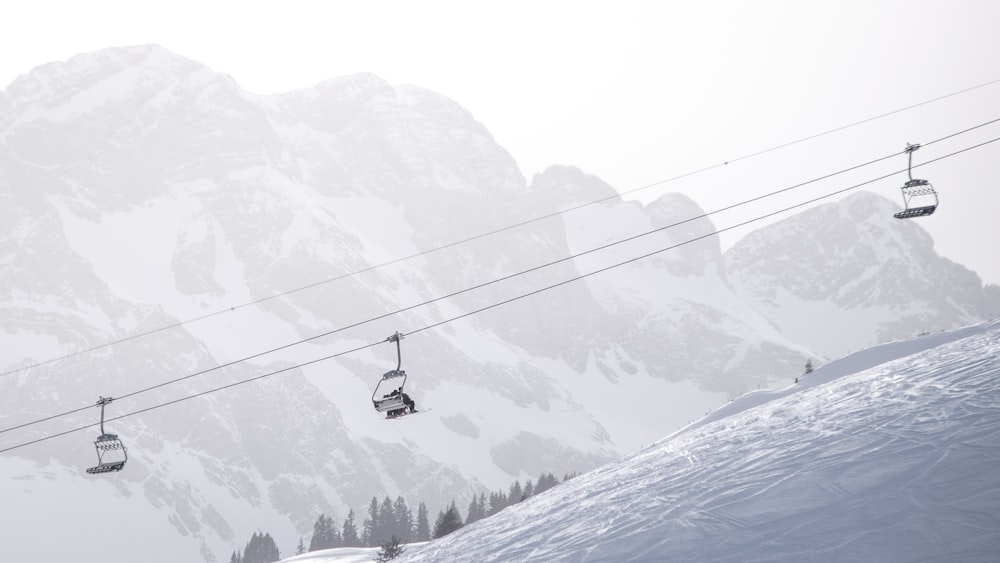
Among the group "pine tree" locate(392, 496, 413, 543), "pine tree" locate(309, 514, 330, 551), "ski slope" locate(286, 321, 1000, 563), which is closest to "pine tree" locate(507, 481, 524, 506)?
"pine tree" locate(392, 496, 413, 543)

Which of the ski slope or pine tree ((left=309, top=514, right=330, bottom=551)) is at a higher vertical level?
pine tree ((left=309, top=514, right=330, bottom=551))

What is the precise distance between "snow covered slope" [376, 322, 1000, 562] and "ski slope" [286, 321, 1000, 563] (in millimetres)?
52

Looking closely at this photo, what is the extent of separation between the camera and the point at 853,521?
72.7ft

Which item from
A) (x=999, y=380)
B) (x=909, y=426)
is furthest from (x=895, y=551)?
(x=999, y=380)

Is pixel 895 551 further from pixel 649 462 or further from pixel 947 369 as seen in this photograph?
pixel 649 462

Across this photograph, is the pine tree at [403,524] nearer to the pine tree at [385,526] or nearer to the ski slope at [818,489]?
the pine tree at [385,526]

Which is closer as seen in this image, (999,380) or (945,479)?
(945,479)

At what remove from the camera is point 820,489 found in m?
24.2

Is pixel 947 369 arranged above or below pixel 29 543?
below

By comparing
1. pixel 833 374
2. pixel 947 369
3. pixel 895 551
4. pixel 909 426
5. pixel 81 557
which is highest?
pixel 81 557

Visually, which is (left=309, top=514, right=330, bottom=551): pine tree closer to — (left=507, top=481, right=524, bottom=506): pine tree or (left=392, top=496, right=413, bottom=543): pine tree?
(left=392, top=496, right=413, bottom=543): pine tree

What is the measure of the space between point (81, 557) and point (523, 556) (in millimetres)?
Answer: 184488

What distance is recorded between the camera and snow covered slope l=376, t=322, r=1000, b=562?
21359 millimetres

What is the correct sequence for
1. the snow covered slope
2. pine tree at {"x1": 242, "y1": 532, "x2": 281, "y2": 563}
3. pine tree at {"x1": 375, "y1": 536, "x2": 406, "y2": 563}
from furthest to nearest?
1. pine tree at {"x1": 242, "y1": 532, "x2": 281, "y2": 563}
2. pine tree at {"x1": 375, "y1": 536, "x2": 406, "y2": 563}
3. the snow covered slope
